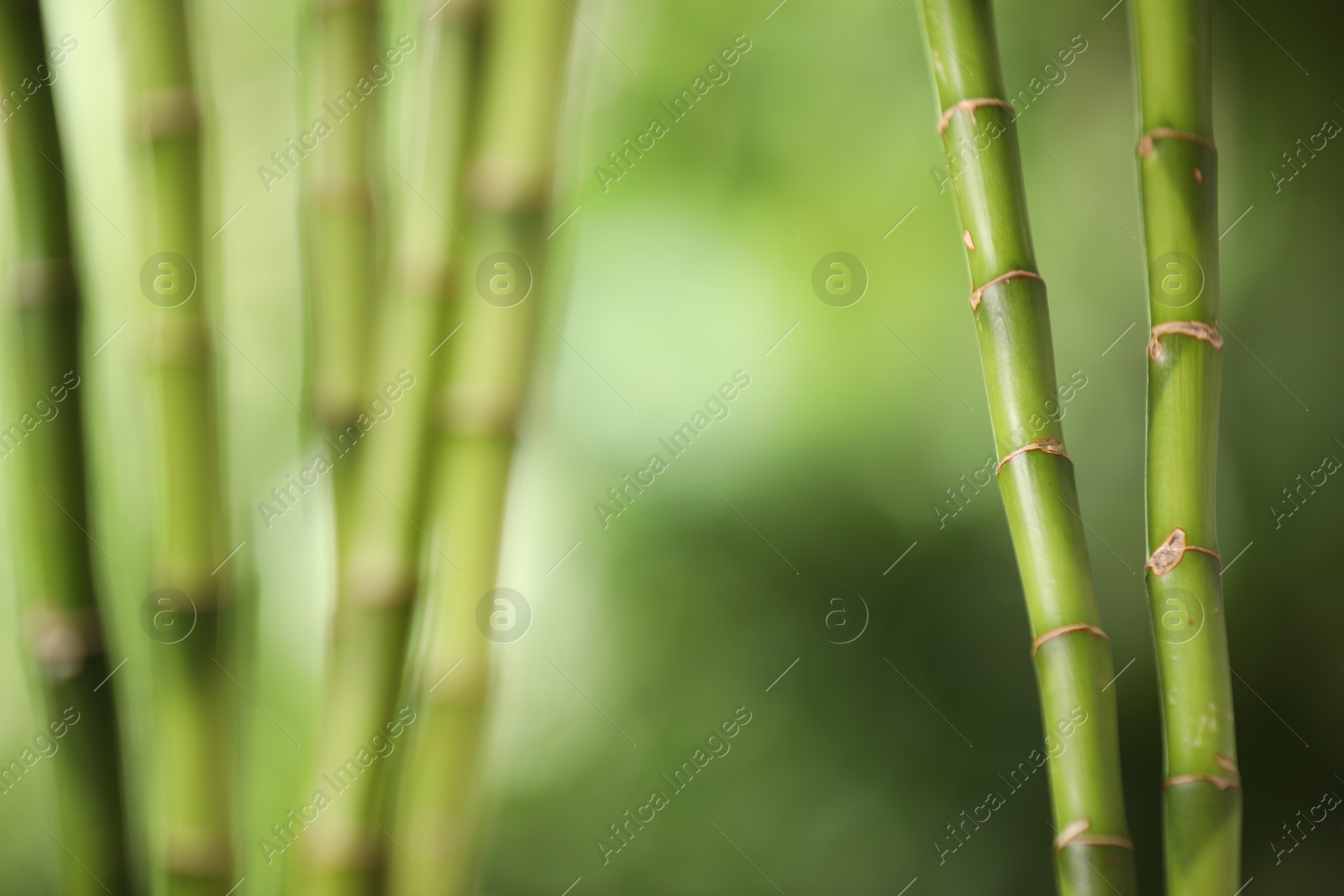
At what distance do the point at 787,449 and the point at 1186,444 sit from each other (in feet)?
0.72

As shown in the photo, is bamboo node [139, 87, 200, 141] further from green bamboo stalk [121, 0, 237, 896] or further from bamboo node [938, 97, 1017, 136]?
bamboo node [938, 97, 1017, 136]

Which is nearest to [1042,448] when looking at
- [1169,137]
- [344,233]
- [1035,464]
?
[1035,464]

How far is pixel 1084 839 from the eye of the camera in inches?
11.1

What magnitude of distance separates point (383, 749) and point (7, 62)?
24 centimetres

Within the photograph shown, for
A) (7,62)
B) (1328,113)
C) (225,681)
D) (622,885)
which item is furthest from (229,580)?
(1328,113)

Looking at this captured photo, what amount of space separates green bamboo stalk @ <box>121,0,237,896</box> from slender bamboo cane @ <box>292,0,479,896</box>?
42 millimetres

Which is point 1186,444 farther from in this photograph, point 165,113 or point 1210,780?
point 165,113

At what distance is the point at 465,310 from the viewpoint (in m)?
0.25

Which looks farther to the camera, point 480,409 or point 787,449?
point 787,449

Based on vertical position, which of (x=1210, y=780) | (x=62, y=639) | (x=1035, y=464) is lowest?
(x=1210, y=780)

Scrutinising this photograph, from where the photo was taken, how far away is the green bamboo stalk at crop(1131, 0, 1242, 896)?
0.96ft

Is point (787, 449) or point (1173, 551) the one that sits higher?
point (787, 449)

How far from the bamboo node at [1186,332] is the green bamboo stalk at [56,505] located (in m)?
0.35

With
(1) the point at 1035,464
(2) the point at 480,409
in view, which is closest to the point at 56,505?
(2) the point at 480,409
